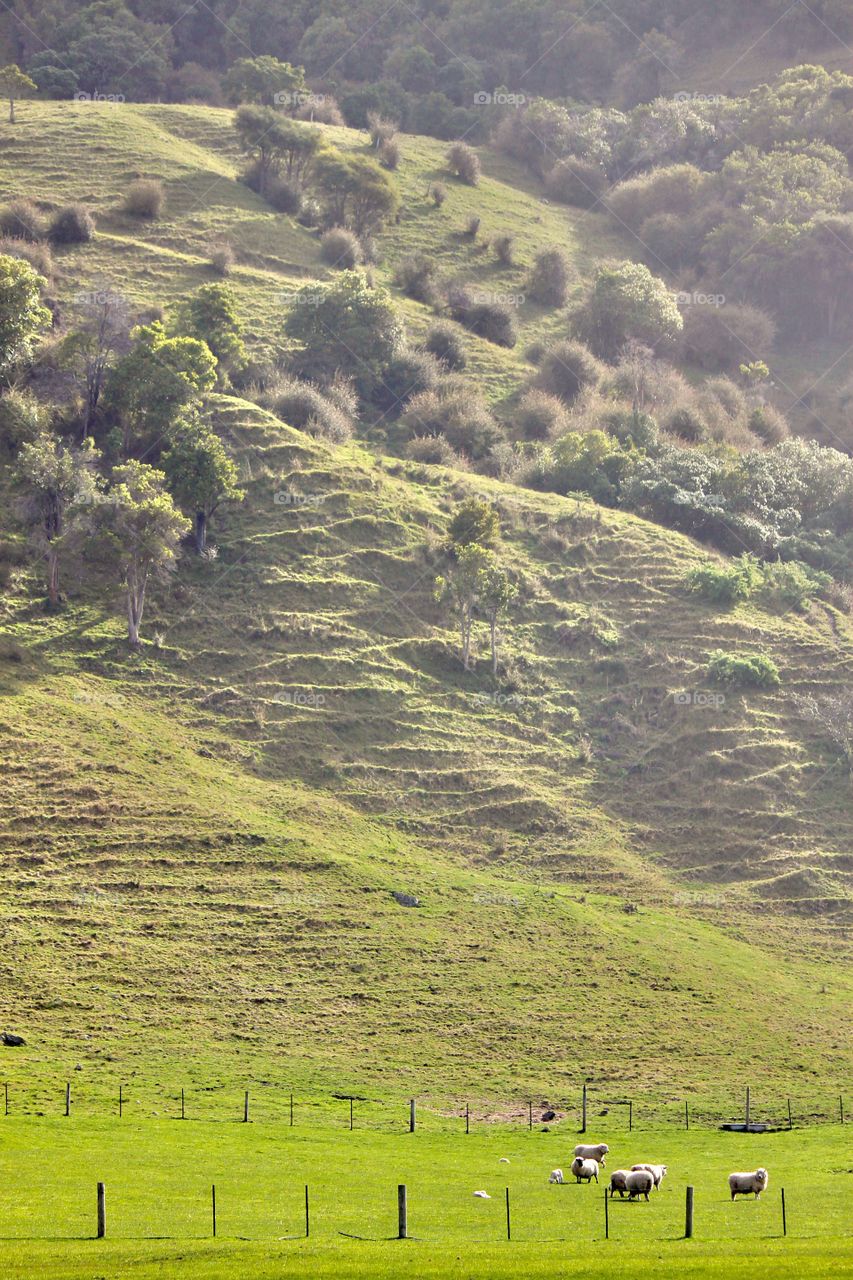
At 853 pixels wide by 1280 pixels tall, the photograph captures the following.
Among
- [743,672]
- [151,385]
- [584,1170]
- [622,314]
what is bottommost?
[743,672]

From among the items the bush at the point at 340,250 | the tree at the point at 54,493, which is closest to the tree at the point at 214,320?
Result: the tree at the point at 54,493

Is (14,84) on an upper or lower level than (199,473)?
upper

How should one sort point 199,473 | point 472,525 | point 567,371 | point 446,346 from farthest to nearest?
point 567,371
point 446,346
point 472,525
point 199,473

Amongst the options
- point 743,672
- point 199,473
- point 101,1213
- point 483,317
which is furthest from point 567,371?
point 101,1213

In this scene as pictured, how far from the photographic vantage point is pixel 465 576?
79.4m

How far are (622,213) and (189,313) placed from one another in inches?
2603

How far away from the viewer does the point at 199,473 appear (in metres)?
80.1

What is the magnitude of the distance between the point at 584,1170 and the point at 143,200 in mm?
88691

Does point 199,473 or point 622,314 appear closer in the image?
point 199,473

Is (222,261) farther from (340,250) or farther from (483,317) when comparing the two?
(483,317)

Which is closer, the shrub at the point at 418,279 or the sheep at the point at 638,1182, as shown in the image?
the sheep at the point at 638,1182

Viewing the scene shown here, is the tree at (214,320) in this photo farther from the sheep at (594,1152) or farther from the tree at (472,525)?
the sheep at (594,1152)

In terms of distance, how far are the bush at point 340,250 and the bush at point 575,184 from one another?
3614 cm

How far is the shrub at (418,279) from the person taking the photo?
4756 inches
